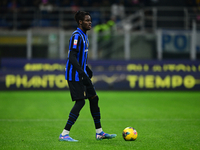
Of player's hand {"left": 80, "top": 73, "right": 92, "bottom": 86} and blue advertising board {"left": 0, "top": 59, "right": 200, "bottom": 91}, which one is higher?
player's hand {"left": 80, "top": 73, "right": 92, "bottom": 86}

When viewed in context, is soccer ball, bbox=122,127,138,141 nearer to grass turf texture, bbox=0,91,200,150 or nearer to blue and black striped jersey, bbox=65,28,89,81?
grass turf texture, bbox=0,91,200,150

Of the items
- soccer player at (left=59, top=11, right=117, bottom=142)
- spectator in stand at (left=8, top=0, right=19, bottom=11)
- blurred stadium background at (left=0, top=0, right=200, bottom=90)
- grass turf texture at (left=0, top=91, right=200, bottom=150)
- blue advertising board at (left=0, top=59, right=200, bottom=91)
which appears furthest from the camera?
spectator in stand at (left=8, top=0, right=19, bottom=11)

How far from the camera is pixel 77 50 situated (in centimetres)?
506

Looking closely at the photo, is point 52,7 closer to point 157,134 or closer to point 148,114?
point 148,114

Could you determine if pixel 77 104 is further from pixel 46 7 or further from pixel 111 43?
pixel 46 7

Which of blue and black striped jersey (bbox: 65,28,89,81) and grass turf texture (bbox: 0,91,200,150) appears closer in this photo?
grass turf texture (bbox: 0,91,200,150)

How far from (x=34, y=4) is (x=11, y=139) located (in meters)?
16.0

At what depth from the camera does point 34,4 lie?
2014 centimetres

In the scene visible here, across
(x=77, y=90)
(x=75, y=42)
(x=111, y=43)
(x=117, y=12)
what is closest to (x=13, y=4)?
(x=117, y=12)

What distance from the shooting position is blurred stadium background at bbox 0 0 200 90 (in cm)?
1614

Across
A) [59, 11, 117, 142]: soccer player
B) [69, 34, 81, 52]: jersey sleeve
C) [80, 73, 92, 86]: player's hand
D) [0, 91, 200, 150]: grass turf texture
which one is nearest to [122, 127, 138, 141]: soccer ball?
[0, 91, 200, 150]: grass turf texture

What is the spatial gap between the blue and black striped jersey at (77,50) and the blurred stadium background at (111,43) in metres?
10.9

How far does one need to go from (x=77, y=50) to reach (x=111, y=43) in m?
13.6

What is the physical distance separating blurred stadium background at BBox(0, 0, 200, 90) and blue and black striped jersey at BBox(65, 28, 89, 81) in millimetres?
10904
